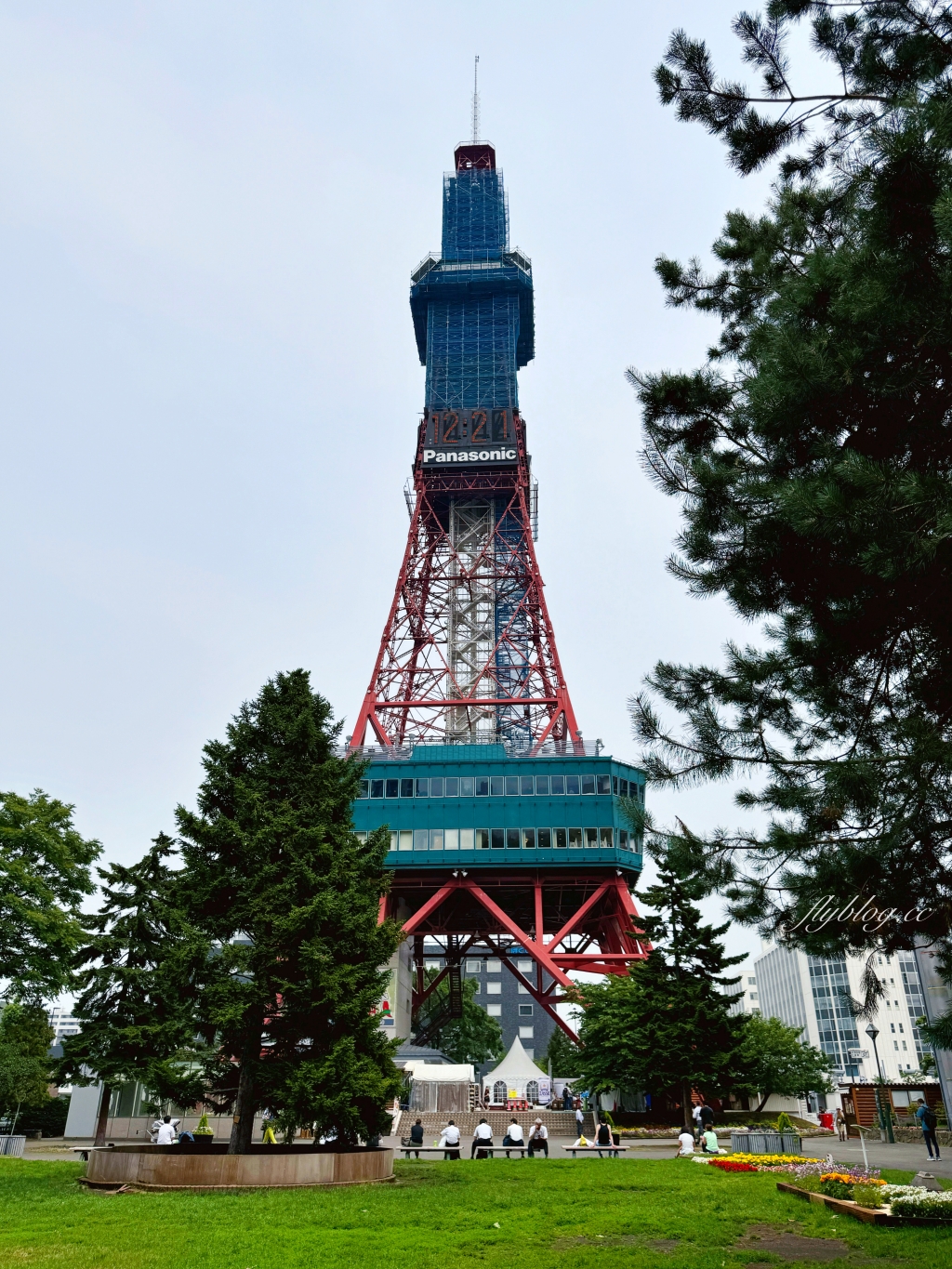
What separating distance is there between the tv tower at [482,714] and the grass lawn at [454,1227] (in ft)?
77.5

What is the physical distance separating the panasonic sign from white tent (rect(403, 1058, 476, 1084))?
4645 centimetres

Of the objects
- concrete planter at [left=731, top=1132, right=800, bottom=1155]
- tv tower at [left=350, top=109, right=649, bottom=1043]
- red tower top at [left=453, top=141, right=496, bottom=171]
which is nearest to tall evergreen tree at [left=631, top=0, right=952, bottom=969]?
concrete planter at [left=731, top=1132, right=800, bottom=1155]

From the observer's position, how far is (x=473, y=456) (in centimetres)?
7712

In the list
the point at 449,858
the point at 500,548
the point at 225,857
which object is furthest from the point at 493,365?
the point at 225,857

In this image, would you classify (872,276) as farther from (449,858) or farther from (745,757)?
(449,858)

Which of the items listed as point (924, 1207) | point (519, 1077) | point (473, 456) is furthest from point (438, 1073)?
point (473, 456)

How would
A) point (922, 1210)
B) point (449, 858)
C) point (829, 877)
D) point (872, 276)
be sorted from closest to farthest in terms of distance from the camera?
point (872, 276)
point (829, 877)
point (922, 1210)
point (449, 858)

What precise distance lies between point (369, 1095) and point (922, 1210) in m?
10.2

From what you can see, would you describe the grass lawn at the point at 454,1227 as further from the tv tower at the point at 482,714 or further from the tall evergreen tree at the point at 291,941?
the tv tower at the point at 482,714

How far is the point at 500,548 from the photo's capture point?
77938 mm

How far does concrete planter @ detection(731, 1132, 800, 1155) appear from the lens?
2573 cm

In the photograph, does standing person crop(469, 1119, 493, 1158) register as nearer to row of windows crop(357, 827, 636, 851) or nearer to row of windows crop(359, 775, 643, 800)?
row of windows crop(357, 827, 636, 851)

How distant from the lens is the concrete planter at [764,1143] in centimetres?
2573

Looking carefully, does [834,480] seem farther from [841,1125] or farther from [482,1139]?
[841,1125]
